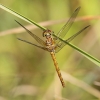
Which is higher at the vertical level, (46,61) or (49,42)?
(46,61)

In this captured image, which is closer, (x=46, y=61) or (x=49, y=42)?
Answer: (x=49, y=42)

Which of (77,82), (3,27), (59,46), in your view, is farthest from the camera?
(3,27)

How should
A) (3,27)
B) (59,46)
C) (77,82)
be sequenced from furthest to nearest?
(3,27) → (77,82) → (59,46)

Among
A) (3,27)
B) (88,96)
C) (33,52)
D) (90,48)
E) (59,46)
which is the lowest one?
(88,96)

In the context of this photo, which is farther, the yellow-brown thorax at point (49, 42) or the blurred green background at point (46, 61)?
the blurred green background at point (46, 61)

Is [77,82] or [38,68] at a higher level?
[38,68]

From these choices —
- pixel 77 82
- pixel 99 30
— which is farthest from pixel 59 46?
pixel 99 30

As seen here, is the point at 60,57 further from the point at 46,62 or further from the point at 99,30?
the point at 99,30

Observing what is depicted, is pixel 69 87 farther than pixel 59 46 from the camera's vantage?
Yes
